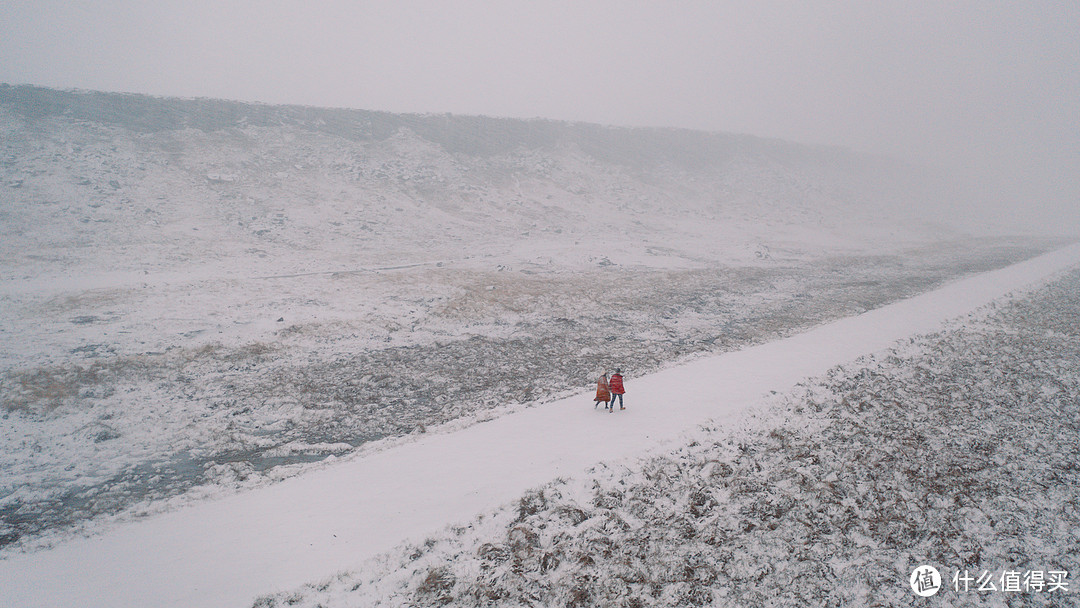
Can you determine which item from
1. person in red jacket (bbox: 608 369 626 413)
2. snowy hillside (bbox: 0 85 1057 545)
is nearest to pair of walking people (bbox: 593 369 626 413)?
person in red jacket (bbox: 608 369 626 413)

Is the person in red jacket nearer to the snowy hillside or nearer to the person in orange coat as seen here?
the person in orange coat

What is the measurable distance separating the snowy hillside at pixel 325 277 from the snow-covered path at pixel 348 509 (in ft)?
3.40

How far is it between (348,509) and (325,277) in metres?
17.1

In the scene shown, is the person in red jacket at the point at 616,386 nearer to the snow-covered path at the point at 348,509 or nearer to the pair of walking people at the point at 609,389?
the pair of walking people at the point at 609,389

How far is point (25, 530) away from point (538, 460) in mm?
9237

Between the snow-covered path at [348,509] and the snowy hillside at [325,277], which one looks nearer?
the snow-covered path at [348,509]

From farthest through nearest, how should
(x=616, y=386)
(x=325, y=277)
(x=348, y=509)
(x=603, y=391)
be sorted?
(x=325, y=277), (x=603, y=391), (x=616, y=386), (x=348, y=509)

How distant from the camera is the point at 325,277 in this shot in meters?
22.6

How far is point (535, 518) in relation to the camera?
7.91m

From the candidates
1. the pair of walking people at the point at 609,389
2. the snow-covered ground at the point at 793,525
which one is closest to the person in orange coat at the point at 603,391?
the pair of walking people at the point at 609,389

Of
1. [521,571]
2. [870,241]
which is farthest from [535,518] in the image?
[870,241]

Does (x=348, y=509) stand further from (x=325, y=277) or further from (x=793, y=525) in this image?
(x=325, y=277)

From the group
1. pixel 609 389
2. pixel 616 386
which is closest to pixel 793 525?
pixel 616 386

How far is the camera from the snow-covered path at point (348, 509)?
21.9ft
